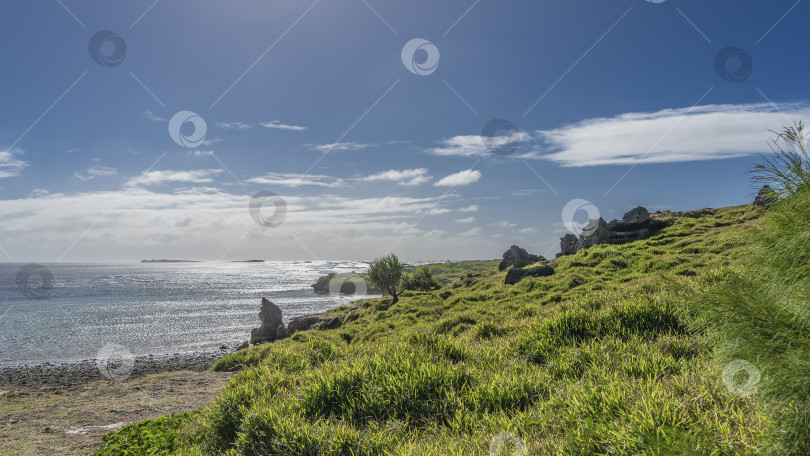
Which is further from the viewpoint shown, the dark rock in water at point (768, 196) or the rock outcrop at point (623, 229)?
the rock outcrop at point (623, 229)

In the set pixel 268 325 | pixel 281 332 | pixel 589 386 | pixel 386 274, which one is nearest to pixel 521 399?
pixel 589 386

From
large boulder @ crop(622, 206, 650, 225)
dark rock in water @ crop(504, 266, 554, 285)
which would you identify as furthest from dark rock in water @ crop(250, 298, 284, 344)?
large boulder @ crop(622, 206, 650, 225)

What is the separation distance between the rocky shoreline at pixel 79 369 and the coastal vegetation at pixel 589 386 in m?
31.3

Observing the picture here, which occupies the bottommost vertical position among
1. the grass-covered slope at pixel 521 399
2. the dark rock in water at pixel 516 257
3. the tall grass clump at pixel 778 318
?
the grass-covered slope at pixel 521 399

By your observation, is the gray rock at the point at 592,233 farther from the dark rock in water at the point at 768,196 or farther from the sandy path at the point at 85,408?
the dark rock in water at the point at 768,196

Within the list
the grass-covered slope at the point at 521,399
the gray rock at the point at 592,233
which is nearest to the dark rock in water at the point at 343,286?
the gray rock at the point at 592,233

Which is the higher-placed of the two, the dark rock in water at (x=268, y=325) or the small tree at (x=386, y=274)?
the small tree at (x=386, y=274)

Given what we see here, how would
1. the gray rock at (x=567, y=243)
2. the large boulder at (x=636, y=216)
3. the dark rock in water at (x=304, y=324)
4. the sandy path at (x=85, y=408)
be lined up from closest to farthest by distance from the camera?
1. the sandy path at (x=85, y=408)
2. the large boulder at (x=636, y=216)
3. the dark rock in water at (x=304, y=324)
4. the gray rock at (x=567, y=243)

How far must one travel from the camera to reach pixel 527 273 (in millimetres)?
36031

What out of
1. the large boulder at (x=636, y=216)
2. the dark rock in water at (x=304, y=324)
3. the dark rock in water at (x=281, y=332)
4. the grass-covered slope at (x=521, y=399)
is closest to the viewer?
the grass-covered slope at (x=521, y=399)

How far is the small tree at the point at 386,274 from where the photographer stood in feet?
157

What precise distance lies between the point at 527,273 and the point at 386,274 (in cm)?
1800

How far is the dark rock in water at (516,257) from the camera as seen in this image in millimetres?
60312

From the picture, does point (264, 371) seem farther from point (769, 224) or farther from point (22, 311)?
point (22, 311)
